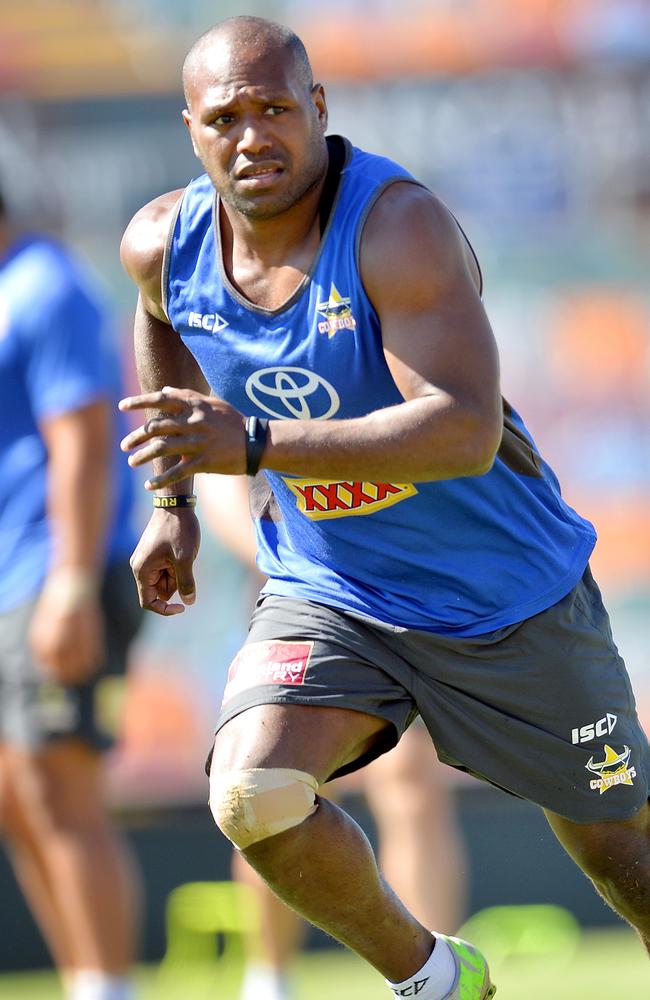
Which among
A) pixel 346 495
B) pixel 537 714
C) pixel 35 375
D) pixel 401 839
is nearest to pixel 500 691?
pixel 537 714

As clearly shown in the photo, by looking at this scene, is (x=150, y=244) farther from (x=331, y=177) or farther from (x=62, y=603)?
(x=62, y=603)

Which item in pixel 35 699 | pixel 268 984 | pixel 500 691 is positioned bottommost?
pixel 268 984

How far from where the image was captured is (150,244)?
371 cm

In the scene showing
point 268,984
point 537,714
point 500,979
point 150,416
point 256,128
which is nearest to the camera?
point 256,128

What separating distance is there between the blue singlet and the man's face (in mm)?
117

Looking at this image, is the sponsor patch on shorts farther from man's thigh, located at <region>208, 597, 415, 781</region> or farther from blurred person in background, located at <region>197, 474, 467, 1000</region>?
blurred person in background, located at <region>197, 474, 467, 1000</region>

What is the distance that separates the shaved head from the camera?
3.38 metres

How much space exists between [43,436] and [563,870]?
3246 millimetres

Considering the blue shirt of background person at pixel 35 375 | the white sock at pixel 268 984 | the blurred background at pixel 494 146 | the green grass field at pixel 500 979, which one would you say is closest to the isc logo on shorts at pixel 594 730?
the white sock at pixel 268 984

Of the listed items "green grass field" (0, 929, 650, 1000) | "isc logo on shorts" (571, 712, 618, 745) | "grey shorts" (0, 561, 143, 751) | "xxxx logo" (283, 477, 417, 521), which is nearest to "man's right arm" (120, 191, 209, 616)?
"xxxx logo" (283, 477, 417, 521)

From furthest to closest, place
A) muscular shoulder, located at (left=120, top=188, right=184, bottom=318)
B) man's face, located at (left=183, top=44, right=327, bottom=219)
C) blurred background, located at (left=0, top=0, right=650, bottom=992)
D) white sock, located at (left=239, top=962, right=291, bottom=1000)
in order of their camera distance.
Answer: blurred background, located at (left=0, top=0, right=650, bottom=992) → white sock, located at (left=239, top=962, right=291, bottom=1000) → muscular shoulder, located at (left=120, top=188, right=184, bottom=318) → man's face, located at (left=183, top=44, right=327, bottom=219)

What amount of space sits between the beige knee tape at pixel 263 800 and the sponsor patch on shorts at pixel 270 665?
0.21 metres

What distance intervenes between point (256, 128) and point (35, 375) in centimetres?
243

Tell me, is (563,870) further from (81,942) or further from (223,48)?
(223,48)
